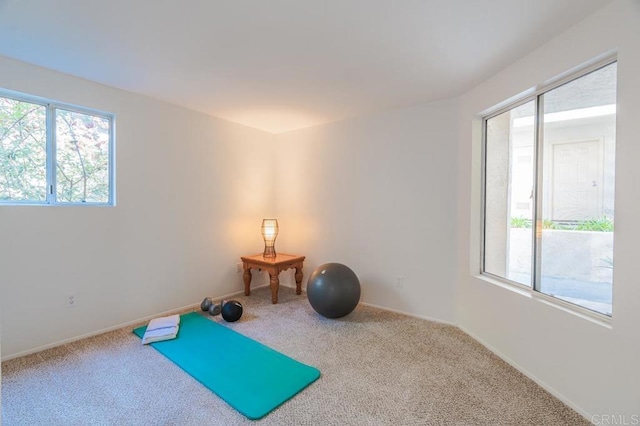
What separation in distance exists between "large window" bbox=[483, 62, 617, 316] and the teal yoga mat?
1818 millimetres

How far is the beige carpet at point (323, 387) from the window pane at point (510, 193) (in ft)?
2.48

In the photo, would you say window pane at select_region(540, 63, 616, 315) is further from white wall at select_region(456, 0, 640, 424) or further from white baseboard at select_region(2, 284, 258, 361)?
white baseboard at select_region(2, 284, 258, 361)

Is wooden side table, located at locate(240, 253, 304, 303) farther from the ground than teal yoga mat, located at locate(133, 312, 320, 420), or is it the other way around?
wooden side table, located at locate(240, 253, 304, 303)

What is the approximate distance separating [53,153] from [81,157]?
196mm

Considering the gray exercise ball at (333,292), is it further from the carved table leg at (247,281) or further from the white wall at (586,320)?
the white wall at (586,320)

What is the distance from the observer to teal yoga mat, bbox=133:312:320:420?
6.19 ft

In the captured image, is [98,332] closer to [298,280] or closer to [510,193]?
[298,280]

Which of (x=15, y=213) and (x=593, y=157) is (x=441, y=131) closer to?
(x=593, y=157)

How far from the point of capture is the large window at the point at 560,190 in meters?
1.81

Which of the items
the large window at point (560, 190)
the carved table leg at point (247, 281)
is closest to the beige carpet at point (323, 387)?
the large window at point (560, 190)

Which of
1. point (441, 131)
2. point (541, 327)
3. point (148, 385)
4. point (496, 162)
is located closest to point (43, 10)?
point (148, 385)

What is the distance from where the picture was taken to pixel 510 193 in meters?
2.56

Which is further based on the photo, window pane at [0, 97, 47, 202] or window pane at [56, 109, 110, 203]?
window pane at [56, 109, 110, 203]

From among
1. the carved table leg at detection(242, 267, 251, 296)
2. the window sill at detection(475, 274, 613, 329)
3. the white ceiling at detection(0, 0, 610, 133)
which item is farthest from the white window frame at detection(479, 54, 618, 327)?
the carved table leg at detection(242, 267, 251, 296)
